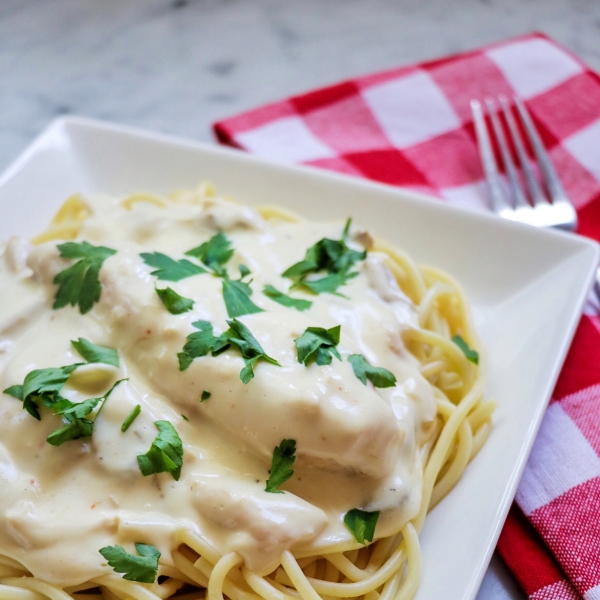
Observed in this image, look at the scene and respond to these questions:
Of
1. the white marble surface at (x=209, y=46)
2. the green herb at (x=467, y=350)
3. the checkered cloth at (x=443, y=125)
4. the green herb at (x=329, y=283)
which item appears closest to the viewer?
the green herb at (x=329, y=283)

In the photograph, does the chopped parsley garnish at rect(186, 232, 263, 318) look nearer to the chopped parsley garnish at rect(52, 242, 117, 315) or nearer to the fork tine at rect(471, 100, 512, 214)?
the chopped parsley garnish at rect(52, 242, 117, 315)

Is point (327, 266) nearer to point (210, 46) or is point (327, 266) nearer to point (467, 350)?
point (467, 350)

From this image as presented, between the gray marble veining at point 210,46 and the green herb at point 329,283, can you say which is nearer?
the green herb at point 329,283

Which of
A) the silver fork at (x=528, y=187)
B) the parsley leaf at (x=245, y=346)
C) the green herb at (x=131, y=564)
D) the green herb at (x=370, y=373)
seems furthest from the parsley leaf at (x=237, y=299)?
the silver fork at (x=528, y=187)

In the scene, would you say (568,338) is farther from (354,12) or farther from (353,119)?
(354,12)

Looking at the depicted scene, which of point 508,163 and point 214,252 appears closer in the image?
point 214,252

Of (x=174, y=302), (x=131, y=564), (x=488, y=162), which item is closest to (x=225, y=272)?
(x=174, y=302)

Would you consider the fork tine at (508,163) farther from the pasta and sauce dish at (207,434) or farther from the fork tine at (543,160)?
the pasta and sauce dish at (207,434)
